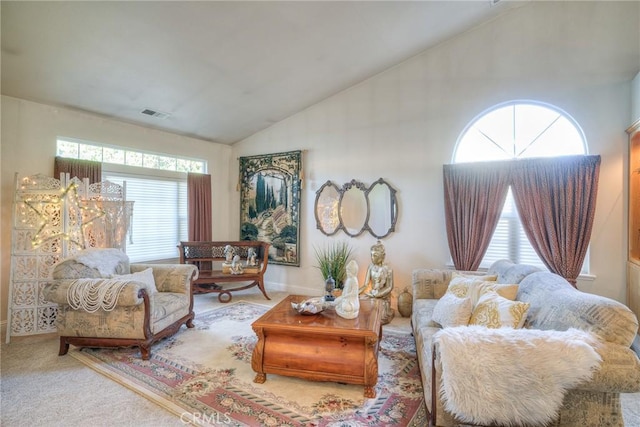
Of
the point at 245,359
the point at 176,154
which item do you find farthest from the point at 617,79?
the point at 176,154

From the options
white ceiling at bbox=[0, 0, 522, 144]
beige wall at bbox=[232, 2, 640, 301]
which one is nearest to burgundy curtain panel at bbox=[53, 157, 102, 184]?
white ceiling at bbox=[0, 0, 522, 144]

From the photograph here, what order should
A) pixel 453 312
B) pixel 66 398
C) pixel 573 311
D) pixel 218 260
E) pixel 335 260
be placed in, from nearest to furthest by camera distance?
pixel 573 311, pixel 66 398, pixel 453 312, pixel 335 260, pixel 218 260

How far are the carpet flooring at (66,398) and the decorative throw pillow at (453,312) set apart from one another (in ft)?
3.73

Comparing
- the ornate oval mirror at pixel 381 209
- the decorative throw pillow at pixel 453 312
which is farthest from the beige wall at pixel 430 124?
the decorative throw pillow at pixel 453 312

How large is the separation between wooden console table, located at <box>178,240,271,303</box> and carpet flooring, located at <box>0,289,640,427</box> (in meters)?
1.88

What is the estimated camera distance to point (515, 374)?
1429 mm

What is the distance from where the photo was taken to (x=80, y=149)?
4074 millimetres

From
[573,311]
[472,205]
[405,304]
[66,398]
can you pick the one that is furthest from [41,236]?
[472,205]

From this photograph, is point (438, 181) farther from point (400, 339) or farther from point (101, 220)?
point (101, 220)

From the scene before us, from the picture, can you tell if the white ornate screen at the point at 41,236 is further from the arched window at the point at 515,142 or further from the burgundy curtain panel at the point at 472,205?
the arched window at the point at 515,142

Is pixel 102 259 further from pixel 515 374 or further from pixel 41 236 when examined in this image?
pixel 515 374

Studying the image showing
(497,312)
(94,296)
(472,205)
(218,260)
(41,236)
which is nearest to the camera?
(497,312)

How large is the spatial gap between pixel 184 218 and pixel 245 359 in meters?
3.37

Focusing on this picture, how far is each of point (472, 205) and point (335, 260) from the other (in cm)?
201
